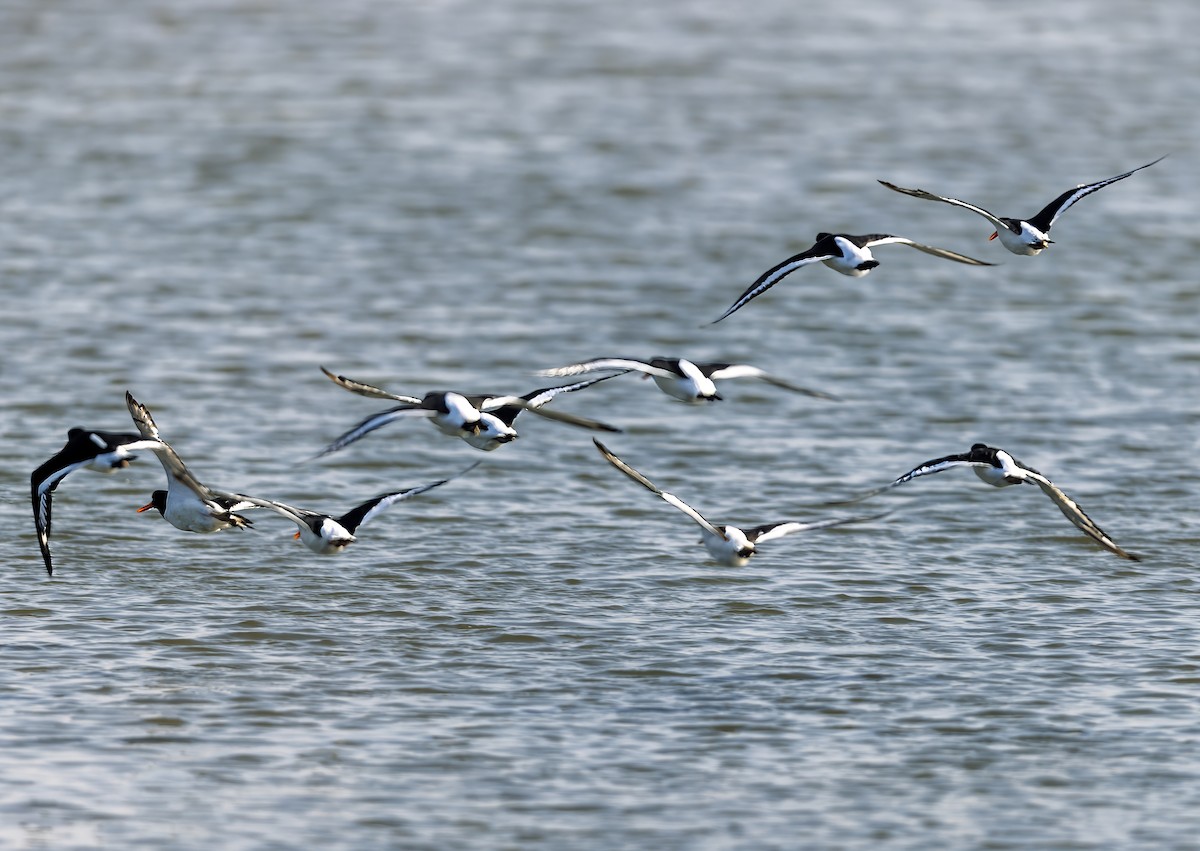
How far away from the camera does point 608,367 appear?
13.6 meters

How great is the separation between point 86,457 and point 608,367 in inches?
170

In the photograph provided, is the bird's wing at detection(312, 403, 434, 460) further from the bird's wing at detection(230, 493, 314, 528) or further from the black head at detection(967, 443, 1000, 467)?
the black head at detection(967, 443, 1000, 467)

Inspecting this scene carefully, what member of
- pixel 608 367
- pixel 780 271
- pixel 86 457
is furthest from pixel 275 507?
pixel 780 271

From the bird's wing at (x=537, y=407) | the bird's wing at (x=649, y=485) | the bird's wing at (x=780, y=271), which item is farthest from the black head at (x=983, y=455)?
the bird's wing at (x=537, y=407)

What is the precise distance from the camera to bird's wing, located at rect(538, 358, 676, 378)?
13.4 metres

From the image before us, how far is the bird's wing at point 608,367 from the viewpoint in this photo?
13.4 meters

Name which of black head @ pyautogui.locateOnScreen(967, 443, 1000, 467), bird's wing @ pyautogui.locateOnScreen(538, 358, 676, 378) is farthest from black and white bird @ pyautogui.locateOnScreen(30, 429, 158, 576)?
black head @ pyautogui.locateOnScreen(967, 443, 1000, 467)

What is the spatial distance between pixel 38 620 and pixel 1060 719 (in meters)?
8.63

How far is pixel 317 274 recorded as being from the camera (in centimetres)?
3130

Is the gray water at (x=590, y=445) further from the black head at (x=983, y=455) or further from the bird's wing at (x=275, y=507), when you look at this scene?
the black head at (x=983, y=455)

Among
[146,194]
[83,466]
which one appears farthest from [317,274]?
[83,466]

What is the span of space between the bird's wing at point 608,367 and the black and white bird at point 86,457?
3.43 m

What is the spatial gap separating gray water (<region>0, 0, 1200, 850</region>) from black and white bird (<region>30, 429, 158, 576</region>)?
1617mm

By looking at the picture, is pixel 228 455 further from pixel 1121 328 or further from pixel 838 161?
pixel 838 161
